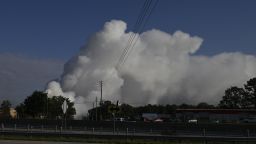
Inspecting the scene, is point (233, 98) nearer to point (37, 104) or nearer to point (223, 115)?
point (223, 115)

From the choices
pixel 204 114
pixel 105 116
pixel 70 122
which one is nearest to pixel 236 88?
pixel 204 114

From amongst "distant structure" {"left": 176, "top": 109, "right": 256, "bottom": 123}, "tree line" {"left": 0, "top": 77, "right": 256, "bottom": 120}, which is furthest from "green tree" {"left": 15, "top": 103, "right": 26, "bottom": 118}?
"distant structure" {"left": 176, "top": 109, "right": 256, "bottom": 123}

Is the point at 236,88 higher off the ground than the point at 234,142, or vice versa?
the point at 236,88

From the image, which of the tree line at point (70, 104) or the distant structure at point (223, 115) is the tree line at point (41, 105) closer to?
the tree line at point (70, 104)

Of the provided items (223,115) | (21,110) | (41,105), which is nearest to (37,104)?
(41,105)

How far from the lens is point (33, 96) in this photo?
489 ft

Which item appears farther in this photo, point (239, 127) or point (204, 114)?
point (204, 114)

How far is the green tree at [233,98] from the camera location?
177 meters

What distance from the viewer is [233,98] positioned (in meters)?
179

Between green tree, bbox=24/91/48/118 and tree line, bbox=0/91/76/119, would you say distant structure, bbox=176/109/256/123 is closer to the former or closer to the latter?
tree line, bbox=0/91/76/119

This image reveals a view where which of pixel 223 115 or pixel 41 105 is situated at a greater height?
pixel 41 105

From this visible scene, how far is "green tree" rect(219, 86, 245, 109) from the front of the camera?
177 metres

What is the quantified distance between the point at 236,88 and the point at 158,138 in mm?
144011

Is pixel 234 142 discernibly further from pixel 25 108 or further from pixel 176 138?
pixel 25 108
